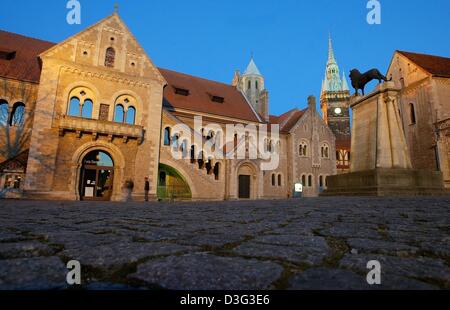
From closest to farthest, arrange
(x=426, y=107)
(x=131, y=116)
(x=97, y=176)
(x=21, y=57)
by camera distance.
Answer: (x=97, y=176) → (x=131, y=116) → (x=21, y=57) → (x=426, y=107)

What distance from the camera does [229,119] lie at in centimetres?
2872

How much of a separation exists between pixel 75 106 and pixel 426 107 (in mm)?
29516

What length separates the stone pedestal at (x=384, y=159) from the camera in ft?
33.5

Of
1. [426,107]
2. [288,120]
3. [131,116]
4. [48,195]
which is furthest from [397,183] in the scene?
[288,120]

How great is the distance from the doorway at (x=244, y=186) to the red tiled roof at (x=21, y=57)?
17.9 m

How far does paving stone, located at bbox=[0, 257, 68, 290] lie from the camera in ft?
3.57

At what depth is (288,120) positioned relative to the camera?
3547 centimetres

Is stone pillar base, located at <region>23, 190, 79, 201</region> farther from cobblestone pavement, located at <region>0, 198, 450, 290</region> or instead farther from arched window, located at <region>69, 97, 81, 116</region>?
cobblestone pavement, located at <region>0, 198, 450, 290</region>

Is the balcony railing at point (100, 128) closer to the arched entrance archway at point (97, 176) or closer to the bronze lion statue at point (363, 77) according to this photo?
the arched entrance archway at point (97, 176)

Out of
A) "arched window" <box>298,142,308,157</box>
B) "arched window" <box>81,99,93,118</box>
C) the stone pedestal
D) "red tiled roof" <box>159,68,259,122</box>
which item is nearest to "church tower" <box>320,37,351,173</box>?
"arched window" <box>298,142,308,157</box>

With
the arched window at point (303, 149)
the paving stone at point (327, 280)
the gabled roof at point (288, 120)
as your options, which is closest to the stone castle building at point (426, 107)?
the arched window at point (303, 149)

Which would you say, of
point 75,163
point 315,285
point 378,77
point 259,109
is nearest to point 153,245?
point 315,285

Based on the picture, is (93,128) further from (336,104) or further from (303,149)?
(336,104)
